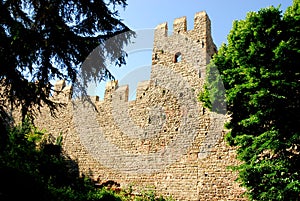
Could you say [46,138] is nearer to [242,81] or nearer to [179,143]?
[179,143]

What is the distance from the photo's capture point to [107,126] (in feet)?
40.4

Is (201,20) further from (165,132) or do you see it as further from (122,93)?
(165,132)

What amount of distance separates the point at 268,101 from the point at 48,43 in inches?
183

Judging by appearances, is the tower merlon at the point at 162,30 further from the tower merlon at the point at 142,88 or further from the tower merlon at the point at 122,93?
the tower merlon at the point at 122,93

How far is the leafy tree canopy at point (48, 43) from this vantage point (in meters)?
5.61

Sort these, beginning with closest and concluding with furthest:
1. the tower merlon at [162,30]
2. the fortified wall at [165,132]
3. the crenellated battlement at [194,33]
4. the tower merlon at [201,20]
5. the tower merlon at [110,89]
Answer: the fortified wall at [165,132] < the crenellated battlement at [194,33] < the tower merlon at [201,20] < the tower merlon at [162,30] < the tower merlon at [110,89]

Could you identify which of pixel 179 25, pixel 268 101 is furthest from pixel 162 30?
pixel 268 101

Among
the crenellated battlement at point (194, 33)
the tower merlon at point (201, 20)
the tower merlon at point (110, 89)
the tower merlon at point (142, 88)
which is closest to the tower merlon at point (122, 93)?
the tower merlon at point (110, 89)

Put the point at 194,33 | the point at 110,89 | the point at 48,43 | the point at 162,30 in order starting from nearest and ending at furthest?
the point at 48,43 < the point at 194,33 < the point at 162,30 < the point at 110,89

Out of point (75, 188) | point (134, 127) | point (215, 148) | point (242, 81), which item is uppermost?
point (242, 81)

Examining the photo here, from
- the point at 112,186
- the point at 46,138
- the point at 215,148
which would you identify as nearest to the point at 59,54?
the point at 215,148

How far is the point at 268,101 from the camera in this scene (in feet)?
21.0

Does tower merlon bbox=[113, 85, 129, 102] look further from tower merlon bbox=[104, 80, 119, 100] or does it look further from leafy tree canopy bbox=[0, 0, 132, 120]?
leafy tree canopy bbox=[0, 0, 132, 120]

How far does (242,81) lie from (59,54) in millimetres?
4214
